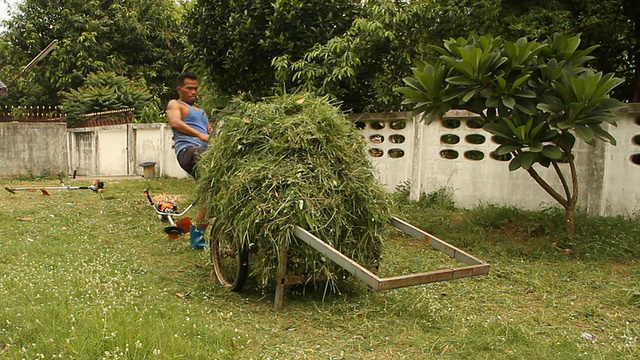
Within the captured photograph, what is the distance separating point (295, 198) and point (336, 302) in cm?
80

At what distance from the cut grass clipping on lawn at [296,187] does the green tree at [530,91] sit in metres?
1.82

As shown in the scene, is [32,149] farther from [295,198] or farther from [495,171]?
[295,198]

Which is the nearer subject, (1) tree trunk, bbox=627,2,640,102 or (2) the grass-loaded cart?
(2) the grass-loaded cart

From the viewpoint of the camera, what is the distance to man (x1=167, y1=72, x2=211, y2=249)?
525 centimetres

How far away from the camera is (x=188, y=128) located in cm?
524

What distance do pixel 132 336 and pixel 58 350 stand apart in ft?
1.14

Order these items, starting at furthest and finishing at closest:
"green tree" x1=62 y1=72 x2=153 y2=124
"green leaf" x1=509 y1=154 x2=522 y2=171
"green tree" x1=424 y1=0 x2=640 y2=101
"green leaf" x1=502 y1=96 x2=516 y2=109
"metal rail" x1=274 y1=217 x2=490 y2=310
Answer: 1. "green tree" x1=62 y1=72 x2=153 y2=124
2. "green tree" x1=424 y1=0 x2=640 y2=101
3. "green leaf" x1=509 y1=154 x2=522 y2=171
4. "green leaf" x1=502 y1=96 x2=516 y2=109
5. "metal rail" x1=274 y1=217 x2=490 y2=310

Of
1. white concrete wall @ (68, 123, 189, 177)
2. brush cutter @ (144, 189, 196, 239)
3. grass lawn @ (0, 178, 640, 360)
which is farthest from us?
white concrete wall @ (68, 123, 189, 177)

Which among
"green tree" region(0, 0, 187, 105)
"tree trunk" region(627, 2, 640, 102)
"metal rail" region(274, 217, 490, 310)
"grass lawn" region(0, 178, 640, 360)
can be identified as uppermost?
"green tree" region(0, 0, 187, 105)

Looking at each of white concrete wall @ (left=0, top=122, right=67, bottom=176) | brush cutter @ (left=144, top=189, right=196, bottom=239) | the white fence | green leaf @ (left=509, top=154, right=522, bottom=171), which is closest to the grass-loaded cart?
the white fence

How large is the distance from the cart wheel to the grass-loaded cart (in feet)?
0.03

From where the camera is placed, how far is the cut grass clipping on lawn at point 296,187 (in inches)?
136

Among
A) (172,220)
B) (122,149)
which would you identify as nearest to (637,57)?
(172,220)

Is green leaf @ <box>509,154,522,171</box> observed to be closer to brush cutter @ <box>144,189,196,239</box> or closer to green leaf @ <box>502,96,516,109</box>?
green leaf @ <box>502,96,516,109</box>
